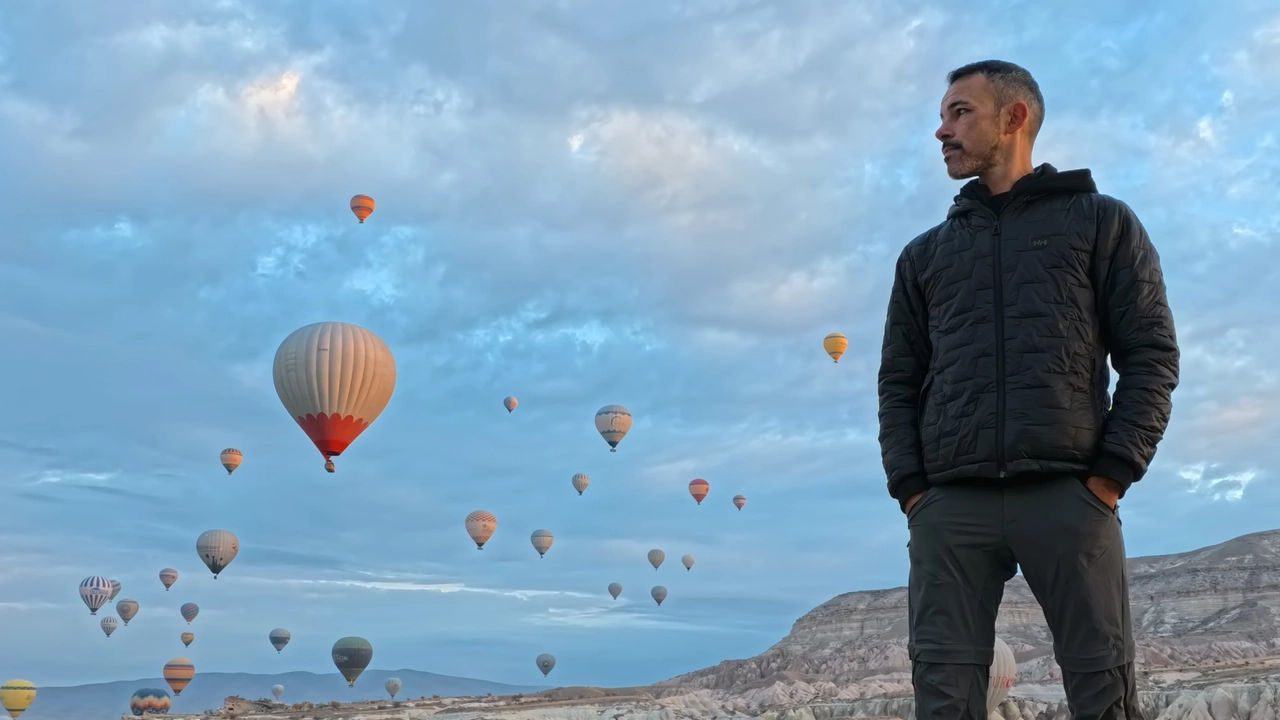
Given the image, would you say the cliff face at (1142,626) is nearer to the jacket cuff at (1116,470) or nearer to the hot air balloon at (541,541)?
the hot air balloon at (541,541)

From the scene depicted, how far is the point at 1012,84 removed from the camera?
516 centimetres

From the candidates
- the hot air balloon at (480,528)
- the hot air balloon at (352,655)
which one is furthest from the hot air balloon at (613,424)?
the hot air balloon at (352,655)

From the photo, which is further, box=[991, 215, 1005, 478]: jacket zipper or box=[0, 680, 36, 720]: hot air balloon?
box=[0, 680, 36, 720]: hot air balloon

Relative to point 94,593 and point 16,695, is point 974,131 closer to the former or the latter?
point 94,593

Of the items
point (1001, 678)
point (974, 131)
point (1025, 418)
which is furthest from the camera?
point (1001, 678)

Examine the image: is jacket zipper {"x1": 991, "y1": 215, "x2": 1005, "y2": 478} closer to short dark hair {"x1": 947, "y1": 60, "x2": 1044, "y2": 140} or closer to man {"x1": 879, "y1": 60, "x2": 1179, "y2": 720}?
man {"x1": 879, "y1": 60, "x2": 1179, "y2": 720}

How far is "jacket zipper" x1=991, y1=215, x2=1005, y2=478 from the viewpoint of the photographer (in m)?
4.57

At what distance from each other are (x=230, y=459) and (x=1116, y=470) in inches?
3825

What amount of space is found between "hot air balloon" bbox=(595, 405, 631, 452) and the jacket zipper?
82010mm

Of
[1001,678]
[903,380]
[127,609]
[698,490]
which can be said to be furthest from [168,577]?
[903,380]

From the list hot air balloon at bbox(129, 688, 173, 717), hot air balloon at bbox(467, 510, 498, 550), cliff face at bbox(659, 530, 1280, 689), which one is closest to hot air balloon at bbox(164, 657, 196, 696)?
hot air balloon at bbox(129, 688, 173, 717)

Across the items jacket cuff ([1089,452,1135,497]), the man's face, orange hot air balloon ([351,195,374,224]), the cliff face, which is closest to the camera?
jacket cuff ([1089,452,1135,497])

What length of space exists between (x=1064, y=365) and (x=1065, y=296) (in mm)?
312

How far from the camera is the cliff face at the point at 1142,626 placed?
3807 inches
